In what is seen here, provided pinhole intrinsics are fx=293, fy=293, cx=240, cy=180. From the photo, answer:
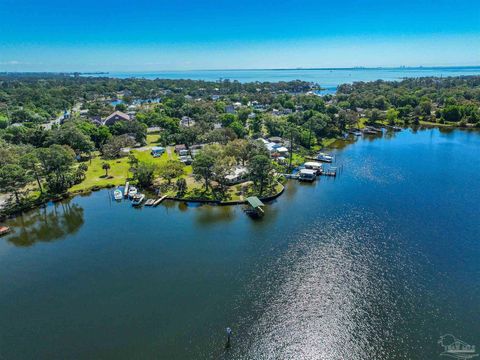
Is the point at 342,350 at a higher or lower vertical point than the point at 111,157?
lower

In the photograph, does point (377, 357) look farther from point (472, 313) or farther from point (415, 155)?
point (415, 155)

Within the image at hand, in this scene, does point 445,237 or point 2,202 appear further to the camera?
point 2,202

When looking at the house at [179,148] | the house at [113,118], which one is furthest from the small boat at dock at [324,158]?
the house at [113,118]

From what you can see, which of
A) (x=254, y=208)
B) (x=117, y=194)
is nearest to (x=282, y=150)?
(x=254, y=208)

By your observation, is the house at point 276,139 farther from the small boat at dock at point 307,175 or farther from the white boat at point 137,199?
the white boat at point 137,199

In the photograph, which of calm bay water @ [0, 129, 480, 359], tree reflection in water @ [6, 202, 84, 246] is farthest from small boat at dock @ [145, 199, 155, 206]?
tree reflection in water @ [6, 202, 84, 246]

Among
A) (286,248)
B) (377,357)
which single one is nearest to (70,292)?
(286,248)
